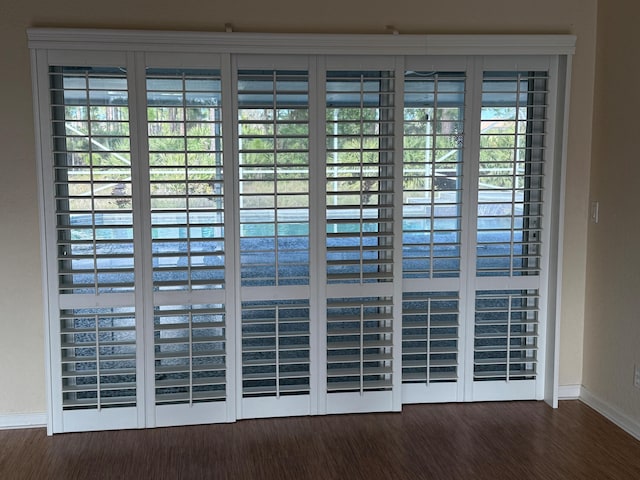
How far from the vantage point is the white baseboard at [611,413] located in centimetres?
358

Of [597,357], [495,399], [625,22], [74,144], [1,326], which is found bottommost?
[495,399]

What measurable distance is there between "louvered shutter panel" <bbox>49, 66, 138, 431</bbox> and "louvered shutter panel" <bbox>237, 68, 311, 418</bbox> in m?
0.66

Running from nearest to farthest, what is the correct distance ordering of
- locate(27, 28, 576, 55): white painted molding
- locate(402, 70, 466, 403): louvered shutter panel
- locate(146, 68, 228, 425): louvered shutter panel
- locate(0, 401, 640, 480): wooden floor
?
locate(0, 401, 640, 480): wooden floor < locate(27, 28, 576, 55): white painted molding < locate(146, 68, 228, 425): louvered shutter panel < locate(402, 70, 466, 403): louvered shutter panel

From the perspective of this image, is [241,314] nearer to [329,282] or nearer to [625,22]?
[329,282]

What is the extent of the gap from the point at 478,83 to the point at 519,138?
433 millimetres

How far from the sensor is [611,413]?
3.78 meters

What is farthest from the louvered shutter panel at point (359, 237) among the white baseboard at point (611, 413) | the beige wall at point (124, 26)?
the white baseboard at point (611, 413)

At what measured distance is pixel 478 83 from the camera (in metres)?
3.81

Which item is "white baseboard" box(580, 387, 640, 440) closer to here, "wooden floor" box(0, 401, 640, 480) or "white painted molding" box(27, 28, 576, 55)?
"wooden floor" box(0, 401, 640, 480)

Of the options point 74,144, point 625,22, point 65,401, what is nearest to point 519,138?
point 625,22

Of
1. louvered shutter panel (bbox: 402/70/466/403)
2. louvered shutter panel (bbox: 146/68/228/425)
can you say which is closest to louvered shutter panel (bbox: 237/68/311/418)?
louvered shutter panel (bbox: 146/68/228/425)

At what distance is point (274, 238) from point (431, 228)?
0.96m

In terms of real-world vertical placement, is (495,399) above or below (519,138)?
below

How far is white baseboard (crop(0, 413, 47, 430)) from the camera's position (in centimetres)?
369
